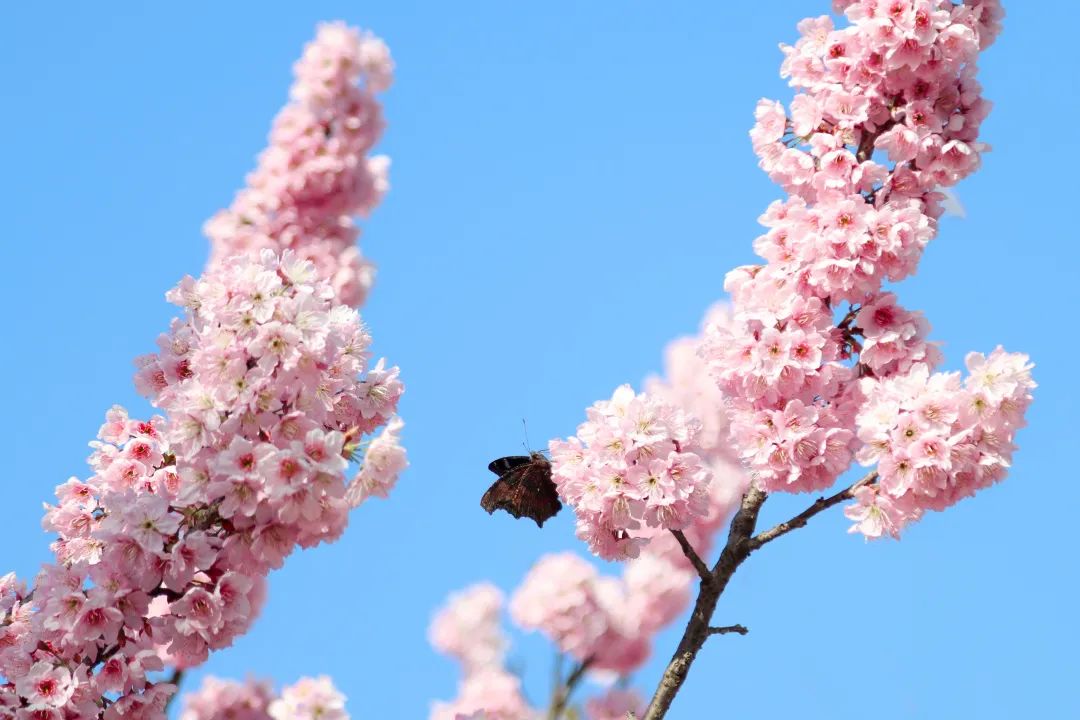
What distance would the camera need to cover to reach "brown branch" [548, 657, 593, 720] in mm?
7344

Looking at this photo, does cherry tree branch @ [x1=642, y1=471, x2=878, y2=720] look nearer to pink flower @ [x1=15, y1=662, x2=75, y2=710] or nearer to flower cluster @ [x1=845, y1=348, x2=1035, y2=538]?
flower cluster @ [x1=845, y1=348, x2=1035, y2=538]

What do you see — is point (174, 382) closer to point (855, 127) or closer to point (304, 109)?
point (855, 127)

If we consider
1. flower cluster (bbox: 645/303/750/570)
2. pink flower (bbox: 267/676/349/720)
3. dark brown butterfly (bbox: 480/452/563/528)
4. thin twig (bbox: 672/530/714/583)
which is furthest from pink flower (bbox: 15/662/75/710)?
flower cluster (bbox: 645/303/750/570)

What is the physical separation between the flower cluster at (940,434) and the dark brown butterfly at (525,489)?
1.58 meters

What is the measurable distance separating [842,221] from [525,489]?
2034mm

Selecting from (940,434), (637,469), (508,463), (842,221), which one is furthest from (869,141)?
(508,463)

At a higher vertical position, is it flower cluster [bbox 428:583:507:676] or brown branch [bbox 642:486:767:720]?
flower cluster [bbox 428:583:507:676]

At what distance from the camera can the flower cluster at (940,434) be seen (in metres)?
5.27

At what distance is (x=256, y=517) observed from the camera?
16.8ft

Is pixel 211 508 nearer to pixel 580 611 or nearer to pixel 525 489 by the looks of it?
pixel 525 489

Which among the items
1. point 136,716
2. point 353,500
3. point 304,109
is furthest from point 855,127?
point 304,109

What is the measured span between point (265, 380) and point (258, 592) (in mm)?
2059

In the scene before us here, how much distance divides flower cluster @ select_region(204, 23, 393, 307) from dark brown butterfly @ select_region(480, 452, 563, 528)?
4738 millimetres

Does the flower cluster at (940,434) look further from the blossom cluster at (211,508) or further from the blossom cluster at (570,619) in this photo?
the blossom cluster at (570,619)
